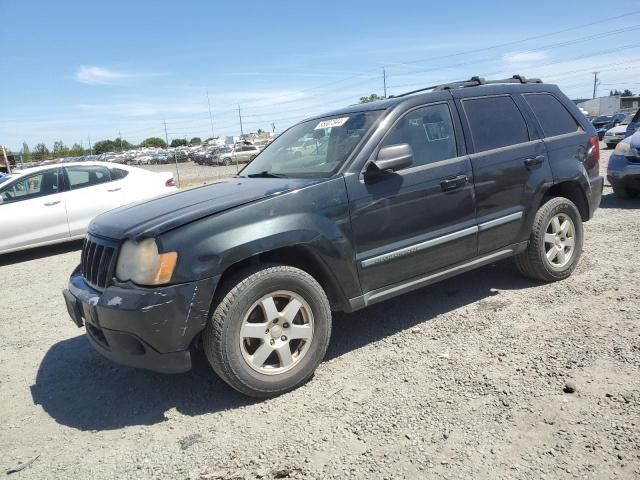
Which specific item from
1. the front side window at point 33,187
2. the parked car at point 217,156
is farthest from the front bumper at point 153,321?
the parked car at point 217,156

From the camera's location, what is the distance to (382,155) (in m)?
3.52

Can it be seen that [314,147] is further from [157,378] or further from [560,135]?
[560,135]

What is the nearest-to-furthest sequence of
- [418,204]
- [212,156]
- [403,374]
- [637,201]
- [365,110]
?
1. [403,374]
2. [418,204]
3. [365,110]
4. [637,201]
5. [212,156]

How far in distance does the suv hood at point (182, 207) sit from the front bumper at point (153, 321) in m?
0.37

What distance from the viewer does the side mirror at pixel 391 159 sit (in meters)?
3.51

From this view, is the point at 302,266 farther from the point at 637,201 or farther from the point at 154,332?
the point at 637,201

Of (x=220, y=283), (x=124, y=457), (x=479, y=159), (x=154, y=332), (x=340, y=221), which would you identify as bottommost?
(x=124, y=457)

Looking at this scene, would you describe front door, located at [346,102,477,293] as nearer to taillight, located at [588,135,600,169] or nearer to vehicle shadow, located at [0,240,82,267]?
taillight, located at [588,135,600,169]

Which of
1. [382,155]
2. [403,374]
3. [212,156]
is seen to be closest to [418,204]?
[382,155]

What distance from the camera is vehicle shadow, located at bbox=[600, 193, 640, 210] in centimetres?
808

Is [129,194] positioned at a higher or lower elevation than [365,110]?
lower

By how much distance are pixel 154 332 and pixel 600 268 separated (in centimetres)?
436

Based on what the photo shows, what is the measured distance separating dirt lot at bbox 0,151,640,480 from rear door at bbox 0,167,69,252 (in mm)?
3859

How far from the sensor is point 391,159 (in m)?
3.51
